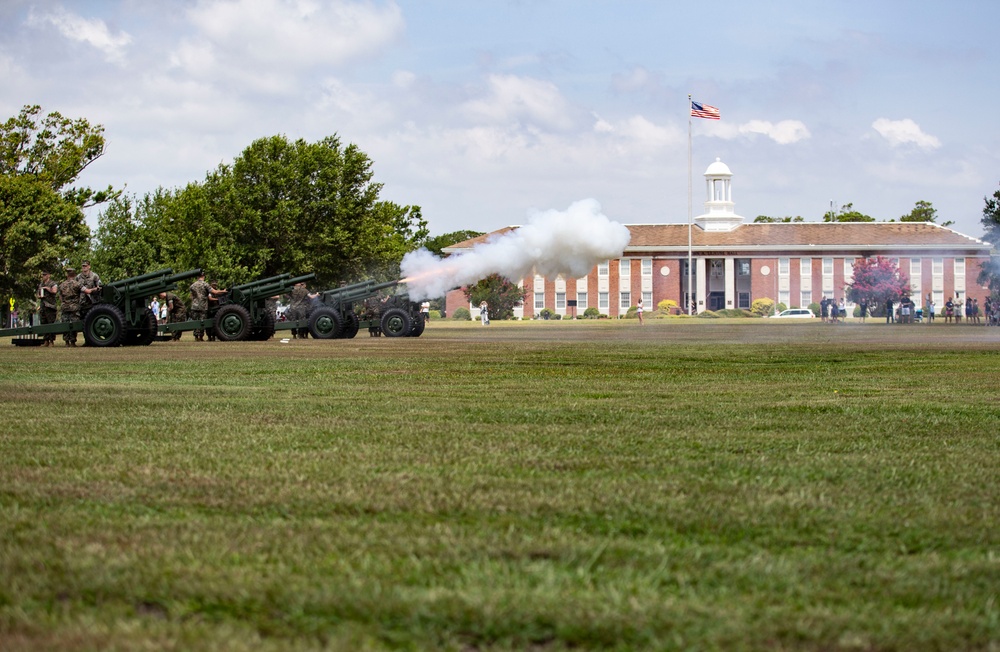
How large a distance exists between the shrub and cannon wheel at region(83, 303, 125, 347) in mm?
79739

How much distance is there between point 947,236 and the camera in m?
106

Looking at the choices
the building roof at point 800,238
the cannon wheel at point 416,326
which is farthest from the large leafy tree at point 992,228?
the building roof at point 800,238

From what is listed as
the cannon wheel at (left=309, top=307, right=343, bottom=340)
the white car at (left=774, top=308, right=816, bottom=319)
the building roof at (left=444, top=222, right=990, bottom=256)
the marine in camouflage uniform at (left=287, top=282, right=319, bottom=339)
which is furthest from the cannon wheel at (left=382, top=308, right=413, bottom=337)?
the building roof at (left=444, top=222, right=990, bottom=256)

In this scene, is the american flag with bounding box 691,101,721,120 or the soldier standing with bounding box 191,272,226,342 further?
the american flag with bounding box 691,101,721,120

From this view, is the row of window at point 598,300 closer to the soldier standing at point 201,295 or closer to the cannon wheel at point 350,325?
the cannon wheel at point 350,325

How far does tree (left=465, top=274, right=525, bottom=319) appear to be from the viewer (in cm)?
9101

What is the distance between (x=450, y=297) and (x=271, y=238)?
49.8 metres

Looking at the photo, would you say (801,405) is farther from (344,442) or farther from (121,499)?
(121,499)

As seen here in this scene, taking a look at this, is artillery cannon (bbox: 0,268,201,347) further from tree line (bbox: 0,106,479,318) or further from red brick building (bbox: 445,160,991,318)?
red brick building (bbox: 445,160,991,318)

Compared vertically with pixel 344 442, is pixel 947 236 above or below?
above

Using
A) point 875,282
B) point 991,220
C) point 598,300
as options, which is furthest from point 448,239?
point 991,220

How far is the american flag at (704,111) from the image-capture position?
7794cm

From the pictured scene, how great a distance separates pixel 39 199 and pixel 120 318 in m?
22.0

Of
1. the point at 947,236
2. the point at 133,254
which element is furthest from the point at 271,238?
the point at 947,236
